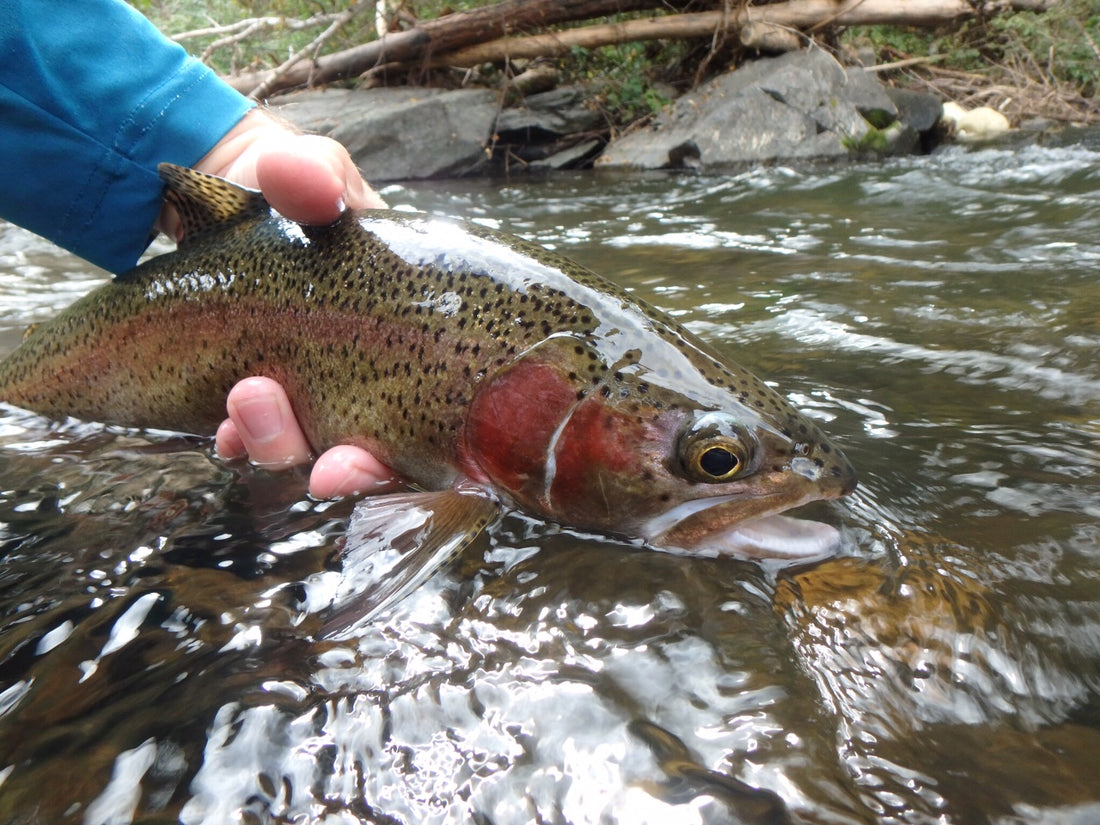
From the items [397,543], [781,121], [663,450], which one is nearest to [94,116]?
[397,543]

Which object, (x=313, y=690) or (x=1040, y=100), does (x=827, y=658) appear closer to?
(x=313, y=690)

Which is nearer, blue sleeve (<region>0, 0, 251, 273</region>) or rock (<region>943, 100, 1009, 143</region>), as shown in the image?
blue sleeve (<region>0, 0, 251, 273</region>)

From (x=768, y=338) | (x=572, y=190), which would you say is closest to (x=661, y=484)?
(x=768, y=338)

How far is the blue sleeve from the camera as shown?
2779mm

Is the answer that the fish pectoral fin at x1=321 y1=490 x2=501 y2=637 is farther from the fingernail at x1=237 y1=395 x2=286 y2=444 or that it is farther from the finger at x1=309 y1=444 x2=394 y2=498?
the fingernail at x1=237 y1=395 x2=286 y2=444

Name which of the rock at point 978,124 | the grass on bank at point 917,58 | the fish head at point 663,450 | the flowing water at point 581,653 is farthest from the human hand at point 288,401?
the rock at point 978,124

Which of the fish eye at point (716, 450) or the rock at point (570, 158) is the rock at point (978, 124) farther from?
the fish eye at point (716, 450)

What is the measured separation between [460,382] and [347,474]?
1.66ft

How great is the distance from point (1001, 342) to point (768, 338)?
39.3 inches

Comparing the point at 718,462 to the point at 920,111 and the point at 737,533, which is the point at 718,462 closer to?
the point at 737,533

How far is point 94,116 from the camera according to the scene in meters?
2.89

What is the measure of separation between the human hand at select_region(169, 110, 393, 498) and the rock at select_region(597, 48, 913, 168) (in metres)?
8.86

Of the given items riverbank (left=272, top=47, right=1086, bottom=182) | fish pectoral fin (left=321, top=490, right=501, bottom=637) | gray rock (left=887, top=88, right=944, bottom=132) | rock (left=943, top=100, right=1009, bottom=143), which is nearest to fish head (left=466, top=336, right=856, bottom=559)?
fish pectoral fin (left=321, top=490, right=501, bottom=637)

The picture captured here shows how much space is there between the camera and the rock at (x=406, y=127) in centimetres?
1169
